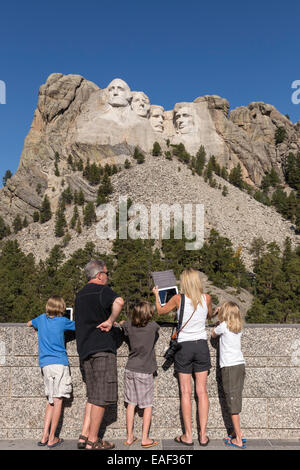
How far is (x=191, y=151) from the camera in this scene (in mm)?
79375

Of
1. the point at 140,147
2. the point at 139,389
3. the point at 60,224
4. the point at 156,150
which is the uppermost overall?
the point at 140,147

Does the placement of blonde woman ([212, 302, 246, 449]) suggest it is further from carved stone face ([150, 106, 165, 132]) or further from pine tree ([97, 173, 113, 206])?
carved stone face ([150, 106, 165, 132])

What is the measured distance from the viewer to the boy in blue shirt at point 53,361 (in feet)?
16.2

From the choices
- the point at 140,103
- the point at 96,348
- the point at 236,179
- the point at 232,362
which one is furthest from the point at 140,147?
the point at 96,348

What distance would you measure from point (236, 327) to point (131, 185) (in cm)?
5976

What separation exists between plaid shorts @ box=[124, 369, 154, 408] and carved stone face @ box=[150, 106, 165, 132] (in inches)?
3052

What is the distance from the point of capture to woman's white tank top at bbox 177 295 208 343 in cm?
481

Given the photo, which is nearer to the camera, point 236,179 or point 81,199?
point 81,199

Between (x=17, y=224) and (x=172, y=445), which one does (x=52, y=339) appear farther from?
(x=17, y=224)

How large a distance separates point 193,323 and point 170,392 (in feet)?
3.49

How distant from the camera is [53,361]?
16.3ft

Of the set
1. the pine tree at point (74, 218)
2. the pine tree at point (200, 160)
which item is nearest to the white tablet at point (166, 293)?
the pine tree at point (74, 218)

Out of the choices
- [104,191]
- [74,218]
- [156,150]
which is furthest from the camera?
[156,150]

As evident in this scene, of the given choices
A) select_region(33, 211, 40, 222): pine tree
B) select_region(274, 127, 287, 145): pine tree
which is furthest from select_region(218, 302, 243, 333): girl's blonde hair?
select_region(274, 127, 287, 145): pine tree
